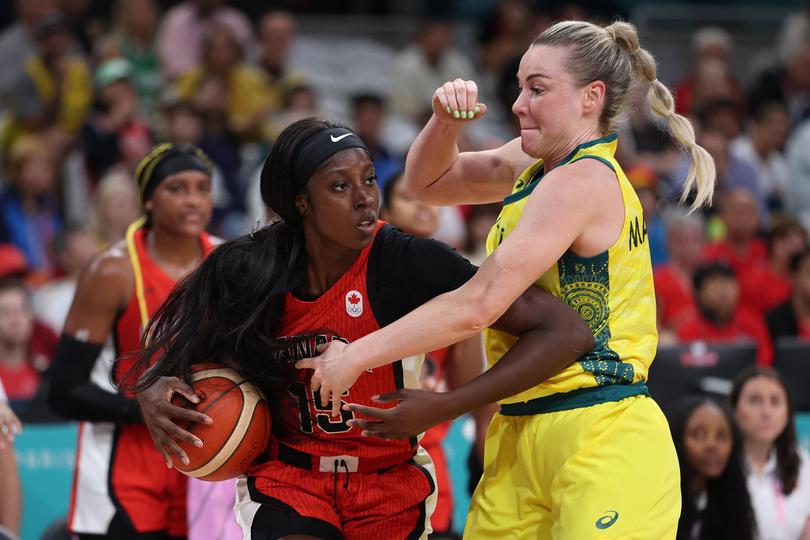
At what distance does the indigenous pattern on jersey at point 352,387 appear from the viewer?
141 inches

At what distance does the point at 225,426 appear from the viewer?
3555 mm

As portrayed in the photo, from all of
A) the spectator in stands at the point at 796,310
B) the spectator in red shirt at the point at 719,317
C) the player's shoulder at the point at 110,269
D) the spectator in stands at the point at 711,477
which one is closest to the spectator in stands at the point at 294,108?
the spectator in red shirt at the point at 719,317

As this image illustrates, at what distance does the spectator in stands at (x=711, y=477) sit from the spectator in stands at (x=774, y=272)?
3308 mm

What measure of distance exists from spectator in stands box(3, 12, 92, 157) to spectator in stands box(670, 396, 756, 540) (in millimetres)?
5906

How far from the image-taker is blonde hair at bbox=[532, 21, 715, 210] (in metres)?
3.49

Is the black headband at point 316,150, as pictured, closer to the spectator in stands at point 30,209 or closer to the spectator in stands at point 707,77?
the spectator in stands at point 30,209

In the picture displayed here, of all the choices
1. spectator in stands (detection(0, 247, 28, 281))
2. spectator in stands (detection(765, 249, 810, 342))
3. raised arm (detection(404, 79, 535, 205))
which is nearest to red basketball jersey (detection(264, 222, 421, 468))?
raised arm (detection(404, 79, 535, 205))

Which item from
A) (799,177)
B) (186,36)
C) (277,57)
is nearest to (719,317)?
(799,177)

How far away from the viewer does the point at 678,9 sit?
13.7m

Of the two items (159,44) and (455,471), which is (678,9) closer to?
(159,44)

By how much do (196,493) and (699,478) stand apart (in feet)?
8.14

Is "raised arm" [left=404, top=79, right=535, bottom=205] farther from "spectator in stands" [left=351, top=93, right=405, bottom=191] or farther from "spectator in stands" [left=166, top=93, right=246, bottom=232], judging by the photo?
"spectator in stands" [left=351, top=93, right=405, bottom=191]

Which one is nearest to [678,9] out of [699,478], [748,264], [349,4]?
[349,4]

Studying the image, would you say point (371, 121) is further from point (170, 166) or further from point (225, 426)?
point (225, 426)
